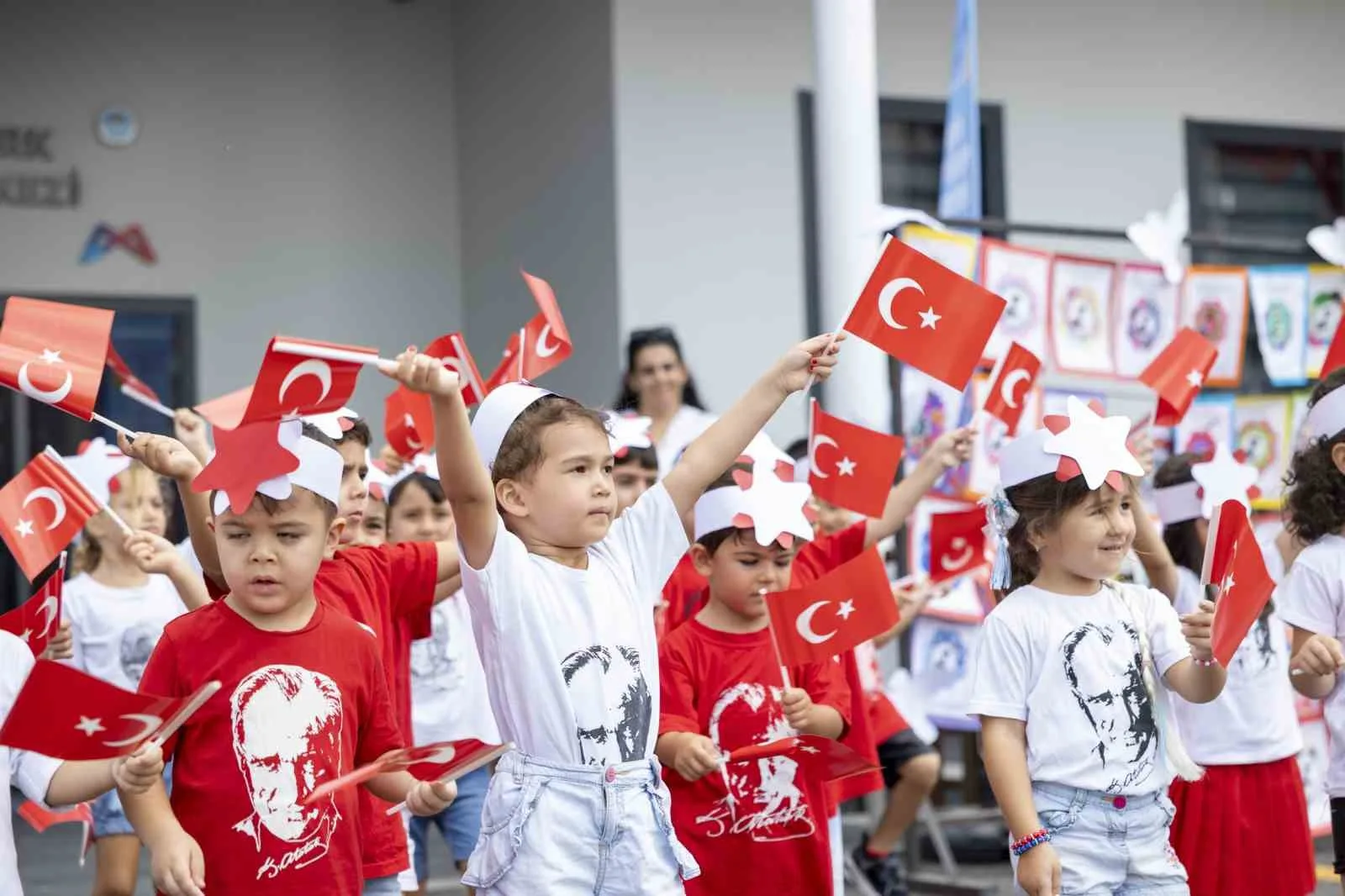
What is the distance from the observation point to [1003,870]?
6.82 m

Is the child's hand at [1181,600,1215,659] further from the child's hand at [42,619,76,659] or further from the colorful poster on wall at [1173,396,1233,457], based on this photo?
the colorful poster on wall at [1173,396,1233,457]

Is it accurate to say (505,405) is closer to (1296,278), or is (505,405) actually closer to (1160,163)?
(1296,278)

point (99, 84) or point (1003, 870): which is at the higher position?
point (99, 84)

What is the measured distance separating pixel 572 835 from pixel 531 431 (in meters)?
0.75

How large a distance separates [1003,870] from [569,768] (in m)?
4.02

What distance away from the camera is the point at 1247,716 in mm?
4730

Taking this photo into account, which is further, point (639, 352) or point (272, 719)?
point (639, 352)

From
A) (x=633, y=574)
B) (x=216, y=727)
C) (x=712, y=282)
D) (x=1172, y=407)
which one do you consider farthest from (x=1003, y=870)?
(x=216, y=727)

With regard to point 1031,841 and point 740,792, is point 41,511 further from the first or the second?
point 1031,841

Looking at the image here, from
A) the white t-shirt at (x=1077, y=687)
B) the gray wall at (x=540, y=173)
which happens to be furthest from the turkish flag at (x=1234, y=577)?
the gray wall at (x=540, y=173)

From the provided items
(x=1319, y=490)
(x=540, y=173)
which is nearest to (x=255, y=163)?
(x=540, y=173)

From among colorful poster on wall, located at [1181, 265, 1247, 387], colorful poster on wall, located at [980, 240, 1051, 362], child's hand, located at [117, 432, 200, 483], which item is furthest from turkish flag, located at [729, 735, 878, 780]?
colorful poster on wall, located at [1181, 265, 1247, 387]

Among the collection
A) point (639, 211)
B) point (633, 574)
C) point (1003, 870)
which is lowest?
point (1003, 870)

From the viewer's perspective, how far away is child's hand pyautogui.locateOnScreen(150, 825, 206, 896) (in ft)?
9.64
